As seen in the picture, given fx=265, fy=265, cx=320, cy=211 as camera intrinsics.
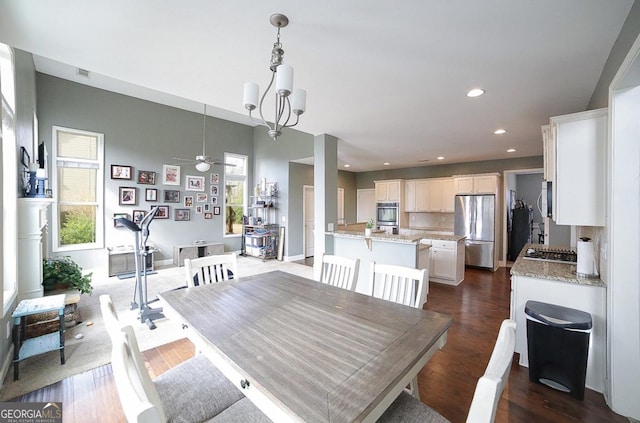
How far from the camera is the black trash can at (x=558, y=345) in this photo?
187 centimetres

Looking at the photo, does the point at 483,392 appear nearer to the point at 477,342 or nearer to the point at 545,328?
the point at 545,328

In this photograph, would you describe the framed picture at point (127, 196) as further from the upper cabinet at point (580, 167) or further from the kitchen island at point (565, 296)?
the upper cabinet at point (580, 167)

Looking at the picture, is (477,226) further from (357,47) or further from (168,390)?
(168,390)

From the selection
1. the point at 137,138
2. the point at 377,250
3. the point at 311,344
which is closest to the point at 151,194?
the point at 137,138

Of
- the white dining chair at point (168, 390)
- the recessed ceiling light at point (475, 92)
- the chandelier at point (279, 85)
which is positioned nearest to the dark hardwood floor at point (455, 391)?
the white dining chair at point (168, 390)

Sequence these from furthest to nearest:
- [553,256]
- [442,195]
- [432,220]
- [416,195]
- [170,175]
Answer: [432,220] → [416,195] → [442,195] → [170,175] → [553,256]

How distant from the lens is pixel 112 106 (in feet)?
17.7

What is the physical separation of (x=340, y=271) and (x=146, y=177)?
17.8 feet

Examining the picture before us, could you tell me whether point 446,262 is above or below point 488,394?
below

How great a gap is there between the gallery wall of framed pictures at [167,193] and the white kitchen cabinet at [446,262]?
5272 mm

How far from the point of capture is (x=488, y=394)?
0.71 m

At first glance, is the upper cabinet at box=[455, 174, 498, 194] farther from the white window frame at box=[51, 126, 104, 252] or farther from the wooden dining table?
the white window frame at box=[51, 126, 104, 252]

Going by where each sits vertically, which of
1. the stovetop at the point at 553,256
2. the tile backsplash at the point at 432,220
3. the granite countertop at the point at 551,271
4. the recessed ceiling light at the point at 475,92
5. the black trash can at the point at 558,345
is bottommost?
the black trash can at the point at 558,345

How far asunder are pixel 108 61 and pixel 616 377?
4262mm
